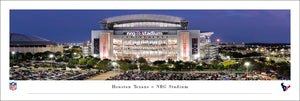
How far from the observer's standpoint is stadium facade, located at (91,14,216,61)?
4334cm

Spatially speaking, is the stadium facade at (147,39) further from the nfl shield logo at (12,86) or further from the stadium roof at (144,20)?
the nfl shield logo at (12,86)

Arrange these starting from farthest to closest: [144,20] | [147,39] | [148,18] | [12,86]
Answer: [144,20] → [148,18] → [147,39] → [12,86]

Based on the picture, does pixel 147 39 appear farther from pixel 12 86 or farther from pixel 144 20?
pixel 12 86

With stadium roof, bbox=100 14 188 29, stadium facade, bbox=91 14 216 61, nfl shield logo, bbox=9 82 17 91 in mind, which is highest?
stadium roof, bbox=100 14 188 29

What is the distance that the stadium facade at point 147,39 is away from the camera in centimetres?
4334

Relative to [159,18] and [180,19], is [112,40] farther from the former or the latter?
[180,19]

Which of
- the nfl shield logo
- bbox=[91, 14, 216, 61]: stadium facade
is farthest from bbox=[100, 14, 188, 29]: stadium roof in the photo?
the nfl shield logo

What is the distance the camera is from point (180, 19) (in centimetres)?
4772

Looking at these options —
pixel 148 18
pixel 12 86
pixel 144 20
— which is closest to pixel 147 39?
pixel 144 20

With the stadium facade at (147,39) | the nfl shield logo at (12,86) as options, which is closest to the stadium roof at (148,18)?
the stadium facade at (147,39)

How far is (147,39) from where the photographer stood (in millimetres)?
43969

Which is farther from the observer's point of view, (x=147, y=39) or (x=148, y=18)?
(x=148, y=18)

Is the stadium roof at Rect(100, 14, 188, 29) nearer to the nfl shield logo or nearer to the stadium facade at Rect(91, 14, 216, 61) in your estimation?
the stadium facade at Rect(91, 14, 216, 61)

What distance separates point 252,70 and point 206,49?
95.9ft
